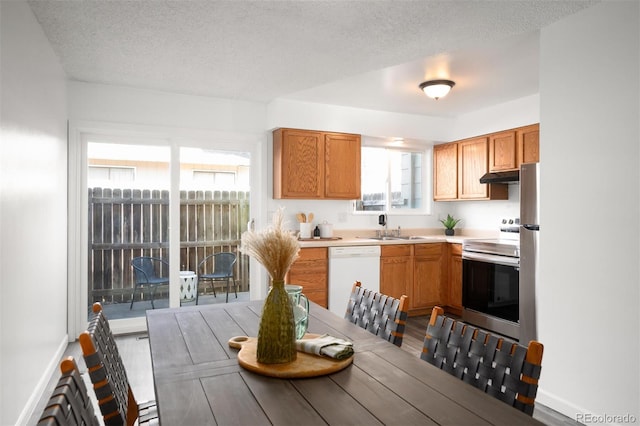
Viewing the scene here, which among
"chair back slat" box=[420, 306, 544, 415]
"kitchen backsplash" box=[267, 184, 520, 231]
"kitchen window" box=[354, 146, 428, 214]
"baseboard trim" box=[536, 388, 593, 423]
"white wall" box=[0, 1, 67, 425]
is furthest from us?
"kitchen window" box=[354, 146, 428, 214]

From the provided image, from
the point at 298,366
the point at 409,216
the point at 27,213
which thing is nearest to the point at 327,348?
the point at 298,366

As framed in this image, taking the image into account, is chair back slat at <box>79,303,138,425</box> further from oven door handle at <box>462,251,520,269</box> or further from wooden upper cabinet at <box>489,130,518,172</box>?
wooden upper cabinet at <box>489,130,518,172</box>

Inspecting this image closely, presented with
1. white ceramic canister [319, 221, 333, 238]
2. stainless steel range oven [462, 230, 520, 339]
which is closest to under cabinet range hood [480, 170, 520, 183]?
stainless steel range oven [462, 230, 520, 339]

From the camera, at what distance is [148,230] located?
4.47 meters

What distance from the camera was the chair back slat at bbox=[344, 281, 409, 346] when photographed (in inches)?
72.6

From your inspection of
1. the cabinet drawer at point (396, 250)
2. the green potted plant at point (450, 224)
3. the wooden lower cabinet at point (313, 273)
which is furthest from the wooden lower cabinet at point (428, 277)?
the wooden lower cabinet at point (313, 273)

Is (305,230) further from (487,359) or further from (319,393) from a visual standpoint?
(319,393)

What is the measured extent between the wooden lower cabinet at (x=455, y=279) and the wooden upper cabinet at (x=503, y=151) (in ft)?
3.41

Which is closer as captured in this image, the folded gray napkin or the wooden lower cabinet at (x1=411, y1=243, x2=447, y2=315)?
the folded gray napkin

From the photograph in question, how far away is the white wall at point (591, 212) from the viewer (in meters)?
2.32

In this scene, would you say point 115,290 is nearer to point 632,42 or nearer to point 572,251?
point 572,251

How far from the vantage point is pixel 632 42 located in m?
2.31

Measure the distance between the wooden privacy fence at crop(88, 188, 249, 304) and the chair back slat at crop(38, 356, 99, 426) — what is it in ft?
10.9

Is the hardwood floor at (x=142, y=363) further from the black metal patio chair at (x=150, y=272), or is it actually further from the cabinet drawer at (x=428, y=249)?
the cabinet drawer at (x=428, y=249)
